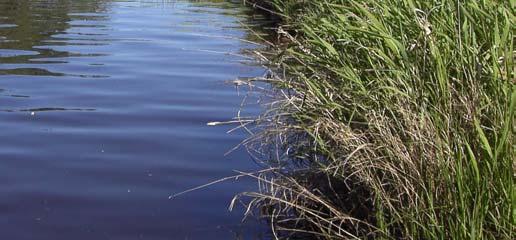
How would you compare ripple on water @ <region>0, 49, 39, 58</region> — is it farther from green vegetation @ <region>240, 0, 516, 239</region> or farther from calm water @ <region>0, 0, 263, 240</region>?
green vegetation @ <region>240, 0, 516, 239</region>

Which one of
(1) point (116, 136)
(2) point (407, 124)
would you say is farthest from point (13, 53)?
(2) point (407, 124)

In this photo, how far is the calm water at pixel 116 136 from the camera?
6078 millimetres

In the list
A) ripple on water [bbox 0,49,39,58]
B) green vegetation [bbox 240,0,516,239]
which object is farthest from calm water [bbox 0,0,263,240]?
green vegetation [bbox 240,0,516,239]

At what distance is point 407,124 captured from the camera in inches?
167

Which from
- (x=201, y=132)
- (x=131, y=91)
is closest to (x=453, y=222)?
(x=201, y=132)

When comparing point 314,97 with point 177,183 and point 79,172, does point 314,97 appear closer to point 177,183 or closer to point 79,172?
point 177,183

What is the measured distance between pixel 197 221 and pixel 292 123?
1165 mm

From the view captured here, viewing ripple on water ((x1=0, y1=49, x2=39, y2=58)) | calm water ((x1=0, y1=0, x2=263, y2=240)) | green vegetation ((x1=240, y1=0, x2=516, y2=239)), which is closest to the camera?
green vegetation ((x1=240, y1=0, x2=516, y2=239))

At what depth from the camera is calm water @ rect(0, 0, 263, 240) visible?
19.9 feet

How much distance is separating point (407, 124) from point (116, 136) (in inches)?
189

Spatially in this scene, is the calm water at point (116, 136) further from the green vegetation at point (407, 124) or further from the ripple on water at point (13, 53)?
the green vegetation at point (407, 124)

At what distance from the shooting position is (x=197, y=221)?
6.11m

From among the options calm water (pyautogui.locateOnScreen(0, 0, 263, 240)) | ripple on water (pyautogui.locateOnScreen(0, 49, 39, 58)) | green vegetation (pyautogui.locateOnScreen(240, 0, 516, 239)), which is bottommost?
ripple on water (pyautogui.locateOnScreen(0, 49, 39, 58))

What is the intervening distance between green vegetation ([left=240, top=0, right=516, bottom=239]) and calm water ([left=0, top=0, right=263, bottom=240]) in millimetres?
727
